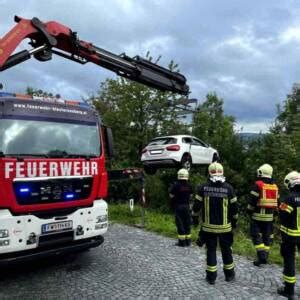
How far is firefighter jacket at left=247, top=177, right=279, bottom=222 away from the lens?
7965 mm

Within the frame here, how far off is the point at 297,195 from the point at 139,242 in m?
4.39

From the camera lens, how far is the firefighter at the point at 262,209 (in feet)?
26.2

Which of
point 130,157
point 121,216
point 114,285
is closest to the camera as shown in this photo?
point 114,285

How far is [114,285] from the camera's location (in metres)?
6.66

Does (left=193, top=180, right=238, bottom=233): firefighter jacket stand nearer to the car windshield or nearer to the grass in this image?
the grass

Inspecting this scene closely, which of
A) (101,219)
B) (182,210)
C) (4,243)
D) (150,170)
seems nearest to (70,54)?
(101,219)

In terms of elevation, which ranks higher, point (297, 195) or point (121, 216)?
point (297, 195)

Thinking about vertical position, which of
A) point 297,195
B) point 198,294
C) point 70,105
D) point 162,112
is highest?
point 162,112

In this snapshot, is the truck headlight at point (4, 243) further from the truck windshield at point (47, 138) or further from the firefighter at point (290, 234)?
the firefighter at point (290, 234)

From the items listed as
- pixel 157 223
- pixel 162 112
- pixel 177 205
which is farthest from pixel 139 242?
pixel 162 112

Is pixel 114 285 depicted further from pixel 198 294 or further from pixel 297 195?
pixel 297 195

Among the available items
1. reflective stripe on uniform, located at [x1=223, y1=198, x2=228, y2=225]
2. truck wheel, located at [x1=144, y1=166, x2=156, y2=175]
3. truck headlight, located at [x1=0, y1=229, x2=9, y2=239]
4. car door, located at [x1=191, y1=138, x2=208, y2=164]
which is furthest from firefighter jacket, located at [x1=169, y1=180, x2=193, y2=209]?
truck wheel, located at [x1=144, y1=166, x2=156, y2=175]

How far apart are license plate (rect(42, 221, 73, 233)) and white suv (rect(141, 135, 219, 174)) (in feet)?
30.0

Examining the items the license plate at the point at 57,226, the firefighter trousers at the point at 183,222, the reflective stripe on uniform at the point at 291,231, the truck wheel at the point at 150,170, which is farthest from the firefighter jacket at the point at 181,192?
the truck wheel at the point at 150,170
